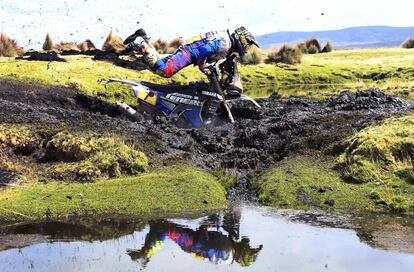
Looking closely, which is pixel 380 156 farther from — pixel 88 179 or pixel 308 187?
pixel 88 179

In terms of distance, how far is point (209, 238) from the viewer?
1152cm

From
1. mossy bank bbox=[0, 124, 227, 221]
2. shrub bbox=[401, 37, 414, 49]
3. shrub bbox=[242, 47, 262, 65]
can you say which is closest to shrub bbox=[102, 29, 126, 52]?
shrub bbox=[242, 47, 262, 65]

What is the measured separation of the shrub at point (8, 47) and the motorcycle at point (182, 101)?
77.6 feet

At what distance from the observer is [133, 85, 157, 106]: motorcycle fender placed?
21228 mm

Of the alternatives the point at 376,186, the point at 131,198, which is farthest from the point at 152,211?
the point at 376,186

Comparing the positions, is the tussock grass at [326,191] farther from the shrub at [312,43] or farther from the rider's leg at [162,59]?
the shrub at [312,43]

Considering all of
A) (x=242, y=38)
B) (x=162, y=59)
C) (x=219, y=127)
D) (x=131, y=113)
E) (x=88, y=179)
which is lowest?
(x=219, y=127)

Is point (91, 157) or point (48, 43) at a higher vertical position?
point (48, 43)

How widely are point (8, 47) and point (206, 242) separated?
3518 cm

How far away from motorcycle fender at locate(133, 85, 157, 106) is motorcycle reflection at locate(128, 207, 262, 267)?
9.24 m

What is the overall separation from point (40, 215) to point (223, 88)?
1172 centimetres

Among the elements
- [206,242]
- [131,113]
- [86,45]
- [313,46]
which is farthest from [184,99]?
[313,46]

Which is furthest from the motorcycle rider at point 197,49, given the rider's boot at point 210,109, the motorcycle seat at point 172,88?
the rider's boot at point 210,109

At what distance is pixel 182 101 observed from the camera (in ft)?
70.4
